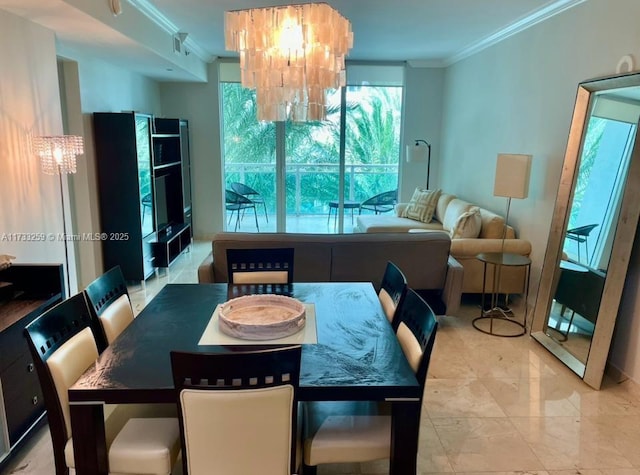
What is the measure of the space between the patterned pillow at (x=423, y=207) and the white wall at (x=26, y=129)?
4.22 metres

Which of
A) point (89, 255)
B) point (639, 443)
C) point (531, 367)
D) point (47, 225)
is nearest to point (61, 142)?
point (47, 225)

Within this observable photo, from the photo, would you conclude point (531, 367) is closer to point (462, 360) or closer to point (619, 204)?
point (462, 360)

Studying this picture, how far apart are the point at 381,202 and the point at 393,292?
202 inches

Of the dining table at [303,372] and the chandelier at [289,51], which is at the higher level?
the chandelier at [289,51]

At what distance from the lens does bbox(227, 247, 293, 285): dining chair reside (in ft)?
9.59

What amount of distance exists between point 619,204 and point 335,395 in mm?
2410

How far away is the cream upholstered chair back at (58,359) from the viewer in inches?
67.1

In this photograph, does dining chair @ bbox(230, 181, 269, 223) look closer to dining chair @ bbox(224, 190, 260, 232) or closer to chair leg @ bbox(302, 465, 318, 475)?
dining chair @ bbox(224, 190, 260, 232)

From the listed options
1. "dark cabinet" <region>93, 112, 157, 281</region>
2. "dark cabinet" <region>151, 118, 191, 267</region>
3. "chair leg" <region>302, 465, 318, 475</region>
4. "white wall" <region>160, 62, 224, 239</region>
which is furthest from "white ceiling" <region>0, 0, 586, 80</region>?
"chair leg" <region>302, 465, 318, 475</region>

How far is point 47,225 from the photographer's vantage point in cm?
333

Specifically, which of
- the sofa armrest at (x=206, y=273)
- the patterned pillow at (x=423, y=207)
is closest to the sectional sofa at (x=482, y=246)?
the patterned pillow at (x=423, y=207)

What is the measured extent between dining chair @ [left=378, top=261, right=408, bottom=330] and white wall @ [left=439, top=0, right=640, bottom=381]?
170 cm

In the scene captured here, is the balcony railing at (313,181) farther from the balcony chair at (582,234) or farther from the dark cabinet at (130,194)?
the balcony chair at (582,234)

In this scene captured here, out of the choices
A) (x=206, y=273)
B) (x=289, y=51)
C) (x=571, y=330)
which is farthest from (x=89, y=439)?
(x=571, y=330)
